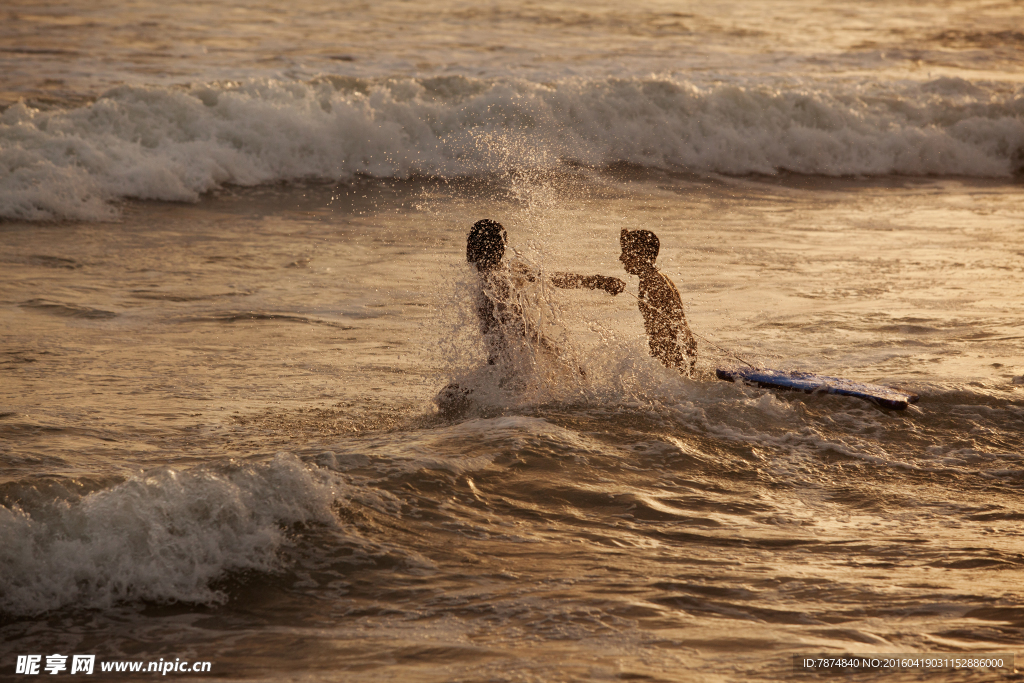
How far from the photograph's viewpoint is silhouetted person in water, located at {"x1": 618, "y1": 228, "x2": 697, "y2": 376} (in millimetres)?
6709

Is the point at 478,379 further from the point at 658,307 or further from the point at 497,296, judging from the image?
the point at 658,307

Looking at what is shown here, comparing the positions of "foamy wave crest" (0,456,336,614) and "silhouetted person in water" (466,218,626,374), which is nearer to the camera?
"foamy wave crest" (0,456,336,614)

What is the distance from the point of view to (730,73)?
20156 mm

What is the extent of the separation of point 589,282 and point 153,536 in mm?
3175

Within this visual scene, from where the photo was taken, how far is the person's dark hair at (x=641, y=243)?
6.74 meters

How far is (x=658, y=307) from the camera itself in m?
6.83

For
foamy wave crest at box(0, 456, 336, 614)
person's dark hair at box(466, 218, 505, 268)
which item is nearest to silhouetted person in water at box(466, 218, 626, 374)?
person's dark hair at box(466, 218, 505, 268)

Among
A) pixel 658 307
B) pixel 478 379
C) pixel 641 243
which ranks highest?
pixel 641 243

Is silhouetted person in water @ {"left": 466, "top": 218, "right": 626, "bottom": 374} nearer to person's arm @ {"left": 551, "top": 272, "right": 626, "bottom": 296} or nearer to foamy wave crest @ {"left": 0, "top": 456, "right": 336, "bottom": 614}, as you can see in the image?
person's arm @ {"left": 551, "top": 272, "right": 626, "bottom": 296}

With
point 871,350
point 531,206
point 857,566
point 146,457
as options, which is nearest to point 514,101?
point 531,206

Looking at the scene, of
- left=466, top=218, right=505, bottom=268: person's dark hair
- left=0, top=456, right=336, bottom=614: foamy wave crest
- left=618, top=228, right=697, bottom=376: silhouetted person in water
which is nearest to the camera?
left=0, top=456, right=336, bottom=614: foamy wave crest

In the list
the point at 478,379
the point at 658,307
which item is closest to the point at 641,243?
the point at 658,307

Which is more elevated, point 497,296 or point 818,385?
point 497,296

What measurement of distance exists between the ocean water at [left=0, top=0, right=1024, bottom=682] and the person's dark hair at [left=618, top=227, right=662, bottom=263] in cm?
63
